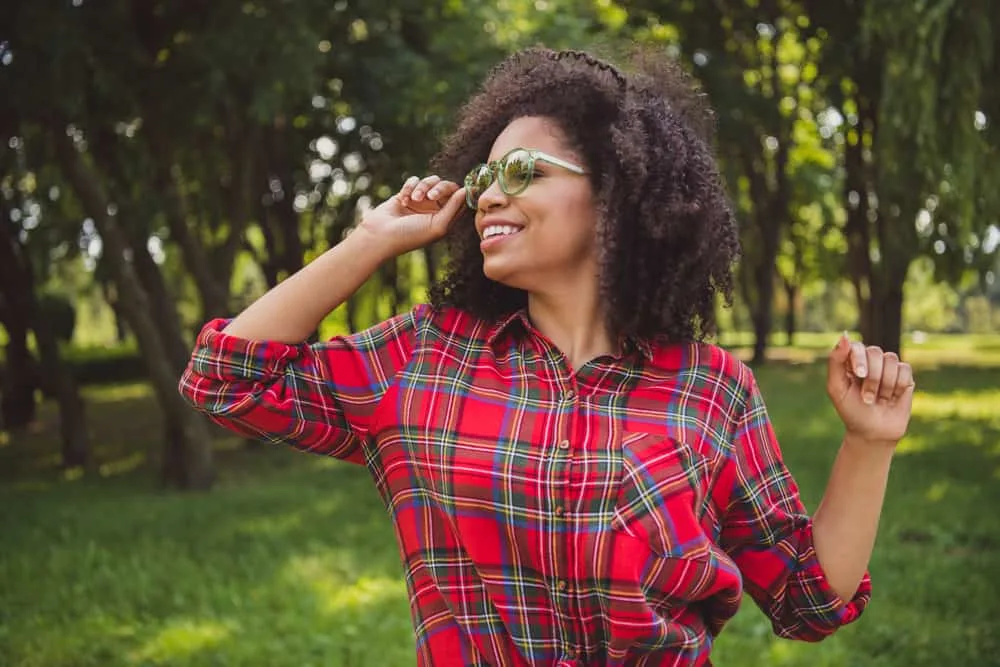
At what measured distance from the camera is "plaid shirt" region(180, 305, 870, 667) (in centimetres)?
165

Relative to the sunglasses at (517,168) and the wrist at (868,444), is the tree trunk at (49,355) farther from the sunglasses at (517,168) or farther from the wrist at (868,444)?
the wrist at (868,444)

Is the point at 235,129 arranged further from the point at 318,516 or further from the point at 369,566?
the point at 369,566

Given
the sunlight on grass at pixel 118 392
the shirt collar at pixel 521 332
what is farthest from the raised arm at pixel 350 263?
the sunlight on grass at pixel 118 392

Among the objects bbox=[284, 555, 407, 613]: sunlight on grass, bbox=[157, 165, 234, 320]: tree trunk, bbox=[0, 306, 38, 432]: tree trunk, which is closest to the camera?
bbox=[284, 555, 407, 613]: sunlight on grass

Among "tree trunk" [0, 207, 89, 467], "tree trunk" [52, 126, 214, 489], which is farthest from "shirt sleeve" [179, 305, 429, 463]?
"tree trunk" [0, 207, 89, 467]

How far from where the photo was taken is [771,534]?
1.83 metres

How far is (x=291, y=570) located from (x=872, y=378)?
546 centimetres

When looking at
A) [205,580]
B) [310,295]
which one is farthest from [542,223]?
[205,580]

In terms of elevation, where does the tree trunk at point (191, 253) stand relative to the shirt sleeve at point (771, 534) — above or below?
above

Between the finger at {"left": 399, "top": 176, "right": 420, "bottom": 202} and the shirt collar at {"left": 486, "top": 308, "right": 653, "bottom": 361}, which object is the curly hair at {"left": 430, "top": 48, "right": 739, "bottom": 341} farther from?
the finger at {"left": 399, "top": 176, "right": 420, "bottom": 202}

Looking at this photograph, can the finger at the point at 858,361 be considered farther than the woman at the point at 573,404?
Yes

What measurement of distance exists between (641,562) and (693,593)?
130mm

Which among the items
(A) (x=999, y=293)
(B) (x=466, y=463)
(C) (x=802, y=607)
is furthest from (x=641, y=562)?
(A) (x=999, y=293)

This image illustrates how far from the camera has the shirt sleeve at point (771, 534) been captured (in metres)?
1.80
